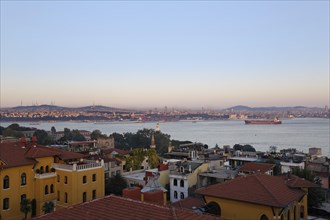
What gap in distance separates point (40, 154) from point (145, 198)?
8954 millimetres

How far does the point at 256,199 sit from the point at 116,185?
15321 mm

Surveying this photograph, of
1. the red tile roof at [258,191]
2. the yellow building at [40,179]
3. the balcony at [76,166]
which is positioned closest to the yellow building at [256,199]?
the red tile roof at [258,191]

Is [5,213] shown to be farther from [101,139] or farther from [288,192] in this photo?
[101,139]

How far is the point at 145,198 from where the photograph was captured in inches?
456

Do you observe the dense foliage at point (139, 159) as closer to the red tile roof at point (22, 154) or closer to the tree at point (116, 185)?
the tree at point (116, 185)

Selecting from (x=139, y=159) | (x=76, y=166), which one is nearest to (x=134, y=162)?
(x=139, y=159)

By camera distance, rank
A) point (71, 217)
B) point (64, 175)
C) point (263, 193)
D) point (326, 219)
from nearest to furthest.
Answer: point (71, 217) → point (263, 193) → point (326, 219) → point (64, 175)

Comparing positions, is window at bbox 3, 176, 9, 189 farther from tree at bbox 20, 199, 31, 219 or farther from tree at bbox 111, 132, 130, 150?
tree at bbox 111, 132, 130, 150

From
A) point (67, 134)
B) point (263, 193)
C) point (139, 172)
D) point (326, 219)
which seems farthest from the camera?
point (67, 134)

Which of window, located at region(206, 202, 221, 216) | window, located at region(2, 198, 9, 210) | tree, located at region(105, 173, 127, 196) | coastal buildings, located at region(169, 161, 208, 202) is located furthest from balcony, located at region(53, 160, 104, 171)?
window, located at region(206, 202, 221, 216)

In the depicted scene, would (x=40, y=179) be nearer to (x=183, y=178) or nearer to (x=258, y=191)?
(x=183, y=178)

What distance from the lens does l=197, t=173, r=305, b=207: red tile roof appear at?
1068 centimetres

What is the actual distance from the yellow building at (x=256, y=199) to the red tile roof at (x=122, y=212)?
12.9 feet

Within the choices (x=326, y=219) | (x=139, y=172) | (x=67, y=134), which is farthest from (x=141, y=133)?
(x=326, y=219)
